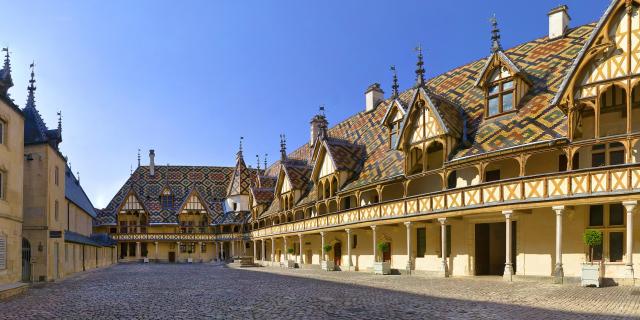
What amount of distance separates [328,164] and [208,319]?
979 inches

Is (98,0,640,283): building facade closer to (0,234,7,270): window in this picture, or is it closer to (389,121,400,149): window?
Result: (389,121,400,149): window

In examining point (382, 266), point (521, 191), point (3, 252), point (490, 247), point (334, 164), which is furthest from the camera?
point (334, 164)

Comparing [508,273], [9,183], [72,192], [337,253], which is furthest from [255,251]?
[508,273]

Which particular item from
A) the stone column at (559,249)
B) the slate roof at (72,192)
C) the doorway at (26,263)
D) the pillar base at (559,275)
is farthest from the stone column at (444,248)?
the slate roof at (72,192)

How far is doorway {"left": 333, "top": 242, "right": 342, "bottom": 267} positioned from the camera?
37.8m

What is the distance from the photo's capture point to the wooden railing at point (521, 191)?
1739 cm

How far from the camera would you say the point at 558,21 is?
2631 centimetres

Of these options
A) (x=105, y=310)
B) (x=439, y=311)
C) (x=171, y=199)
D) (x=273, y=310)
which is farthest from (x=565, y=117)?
(x=171, y=199)

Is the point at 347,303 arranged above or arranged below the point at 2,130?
below

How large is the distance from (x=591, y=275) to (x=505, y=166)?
6608mm

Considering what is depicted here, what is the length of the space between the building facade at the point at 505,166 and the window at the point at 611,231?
0.12ft

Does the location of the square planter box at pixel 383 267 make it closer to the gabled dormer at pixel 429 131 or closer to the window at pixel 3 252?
the gabled dormer at pixel 429 131

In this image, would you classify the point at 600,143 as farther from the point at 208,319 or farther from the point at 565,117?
the point at 208,319

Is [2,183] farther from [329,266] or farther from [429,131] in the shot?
[329,266]
